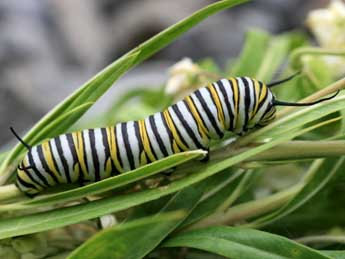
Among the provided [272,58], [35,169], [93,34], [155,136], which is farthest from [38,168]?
[93,34]

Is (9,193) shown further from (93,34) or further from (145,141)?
(93,34)

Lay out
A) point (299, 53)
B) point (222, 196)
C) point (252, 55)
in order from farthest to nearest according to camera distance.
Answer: point (252, 55) < point (299, 53) < point (222, 196)

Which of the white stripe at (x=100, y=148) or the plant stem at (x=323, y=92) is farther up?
the white stripe at (x=100, y=148)

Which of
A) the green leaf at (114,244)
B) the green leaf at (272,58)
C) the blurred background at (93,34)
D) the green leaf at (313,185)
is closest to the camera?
the green leaf at (114,244)

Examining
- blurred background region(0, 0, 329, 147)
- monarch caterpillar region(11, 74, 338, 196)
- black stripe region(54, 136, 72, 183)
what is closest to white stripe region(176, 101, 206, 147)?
monarch caterpillar region(11, 74, 338, 196)

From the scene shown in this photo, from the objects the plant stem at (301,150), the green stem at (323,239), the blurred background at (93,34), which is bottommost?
the green stem at (323,239)

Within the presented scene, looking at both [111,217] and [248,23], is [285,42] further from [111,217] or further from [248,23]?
[248,23]

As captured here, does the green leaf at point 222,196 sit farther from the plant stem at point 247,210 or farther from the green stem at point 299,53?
the green stem at point 299,53

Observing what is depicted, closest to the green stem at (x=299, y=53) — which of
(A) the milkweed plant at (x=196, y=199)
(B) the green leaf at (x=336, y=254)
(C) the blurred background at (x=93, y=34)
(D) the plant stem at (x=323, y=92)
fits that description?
(A) the milkweed plant at (x=196, y=199)
